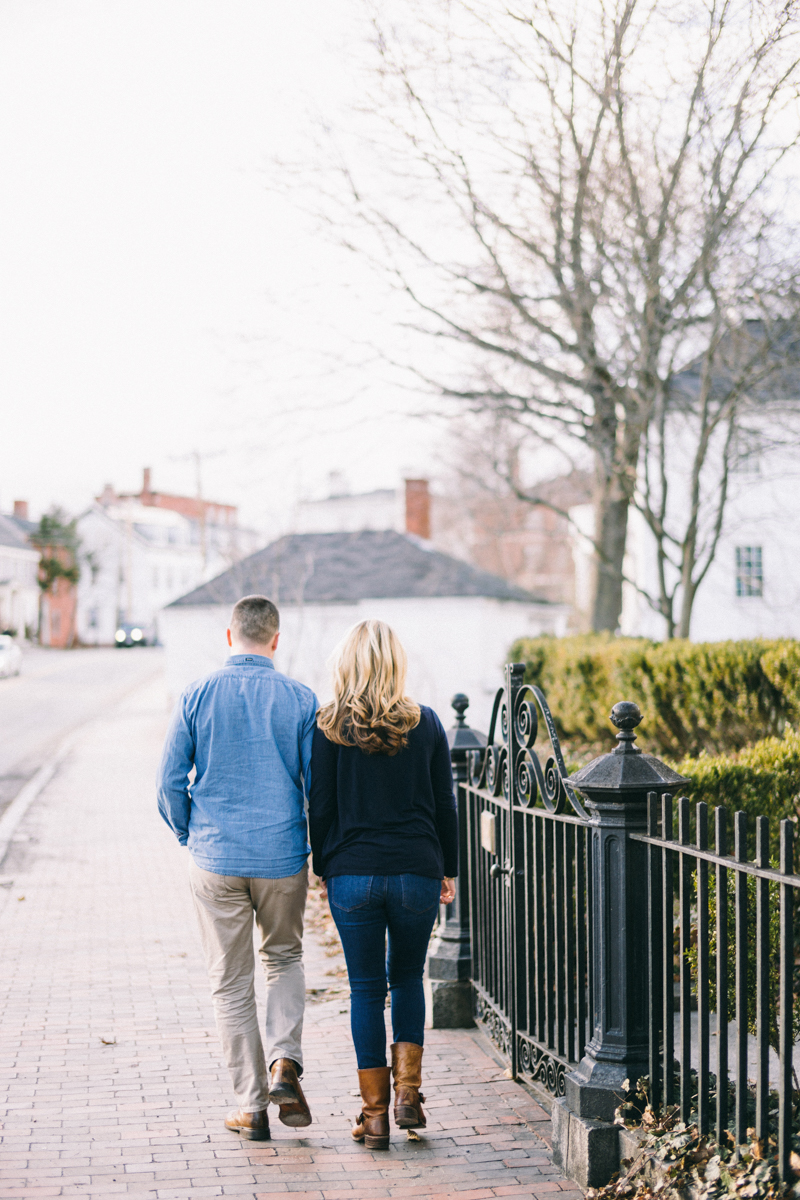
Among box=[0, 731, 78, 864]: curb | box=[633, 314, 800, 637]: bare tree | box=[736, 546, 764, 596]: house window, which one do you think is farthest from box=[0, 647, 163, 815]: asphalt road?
box=[736, 546, 764, 596]: house window

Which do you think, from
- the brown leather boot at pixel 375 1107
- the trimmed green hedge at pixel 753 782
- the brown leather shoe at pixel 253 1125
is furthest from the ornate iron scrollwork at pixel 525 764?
the brown leather shoe at pixel 253 1125

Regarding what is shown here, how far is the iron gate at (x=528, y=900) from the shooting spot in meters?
4.02

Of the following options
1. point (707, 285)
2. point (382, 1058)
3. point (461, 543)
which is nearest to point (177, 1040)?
point (382, 1058)

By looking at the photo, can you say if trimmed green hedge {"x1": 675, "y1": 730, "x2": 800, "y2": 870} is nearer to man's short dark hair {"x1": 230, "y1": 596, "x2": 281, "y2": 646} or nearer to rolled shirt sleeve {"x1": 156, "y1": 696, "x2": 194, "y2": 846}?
man's short dark hair {"x1": 230, "y1": 596, "x2": 281, "y2": 646}

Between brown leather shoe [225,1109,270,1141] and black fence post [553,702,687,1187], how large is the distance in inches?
45.1

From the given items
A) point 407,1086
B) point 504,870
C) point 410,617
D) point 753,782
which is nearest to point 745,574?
point 410,617

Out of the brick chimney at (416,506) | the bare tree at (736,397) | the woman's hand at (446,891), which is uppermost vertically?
the brick chimney at (416,506)

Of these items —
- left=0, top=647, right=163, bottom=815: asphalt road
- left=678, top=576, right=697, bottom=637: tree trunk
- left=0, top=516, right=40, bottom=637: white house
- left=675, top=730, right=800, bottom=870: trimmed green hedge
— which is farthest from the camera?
left=0, top=516, right=40, bottom=637: white house

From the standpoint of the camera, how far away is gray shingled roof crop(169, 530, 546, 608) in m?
29.9

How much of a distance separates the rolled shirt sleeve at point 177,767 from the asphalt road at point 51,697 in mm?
11025

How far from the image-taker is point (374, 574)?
104 feet

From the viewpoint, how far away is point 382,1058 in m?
3.87

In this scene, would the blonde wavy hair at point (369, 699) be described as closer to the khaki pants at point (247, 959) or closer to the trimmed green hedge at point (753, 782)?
the khaki pants at point (247, 959)

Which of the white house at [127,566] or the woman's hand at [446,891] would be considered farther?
the white house at [127,566]
